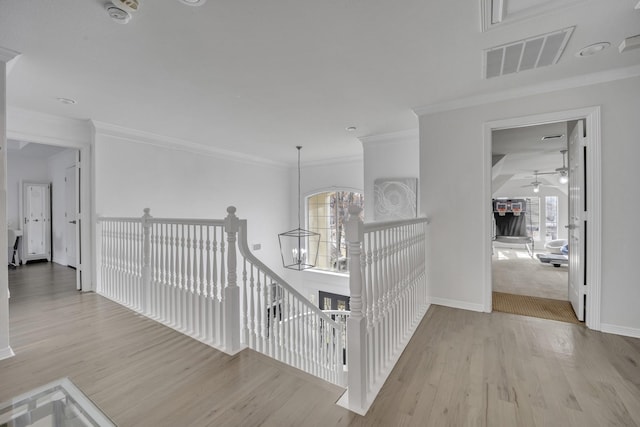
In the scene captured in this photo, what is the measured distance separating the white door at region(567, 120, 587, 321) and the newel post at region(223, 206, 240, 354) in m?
3.32

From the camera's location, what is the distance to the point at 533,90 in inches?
112

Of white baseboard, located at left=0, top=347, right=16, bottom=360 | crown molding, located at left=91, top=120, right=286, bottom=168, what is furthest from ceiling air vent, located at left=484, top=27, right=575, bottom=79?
crown molding, located at left=91, top=120, right=286, bottom=168

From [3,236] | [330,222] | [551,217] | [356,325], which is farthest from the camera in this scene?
[551,217]

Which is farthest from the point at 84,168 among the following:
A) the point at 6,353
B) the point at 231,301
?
the point at 231,301

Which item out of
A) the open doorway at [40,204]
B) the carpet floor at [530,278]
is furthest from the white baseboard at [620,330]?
the open doorway at [40,204]

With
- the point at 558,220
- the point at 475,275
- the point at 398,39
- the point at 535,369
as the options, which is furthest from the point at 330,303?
the point at 558,220

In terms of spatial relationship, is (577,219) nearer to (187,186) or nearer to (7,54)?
(7,54)

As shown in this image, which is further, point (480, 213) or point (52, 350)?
point (480, 213)

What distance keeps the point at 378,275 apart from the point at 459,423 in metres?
0.89

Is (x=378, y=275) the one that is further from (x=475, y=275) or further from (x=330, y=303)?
(x=330, y=303)

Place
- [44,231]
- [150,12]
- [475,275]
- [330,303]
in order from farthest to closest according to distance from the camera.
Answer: [330,303] → [44,231] → [475,275] → [150,12]

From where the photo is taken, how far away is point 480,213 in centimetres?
309

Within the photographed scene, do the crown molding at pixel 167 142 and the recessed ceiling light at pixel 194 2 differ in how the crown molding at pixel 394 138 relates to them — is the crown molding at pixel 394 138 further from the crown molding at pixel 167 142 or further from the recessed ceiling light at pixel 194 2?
the recessed ceiling light at pixel 194 2

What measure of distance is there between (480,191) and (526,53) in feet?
4.49
